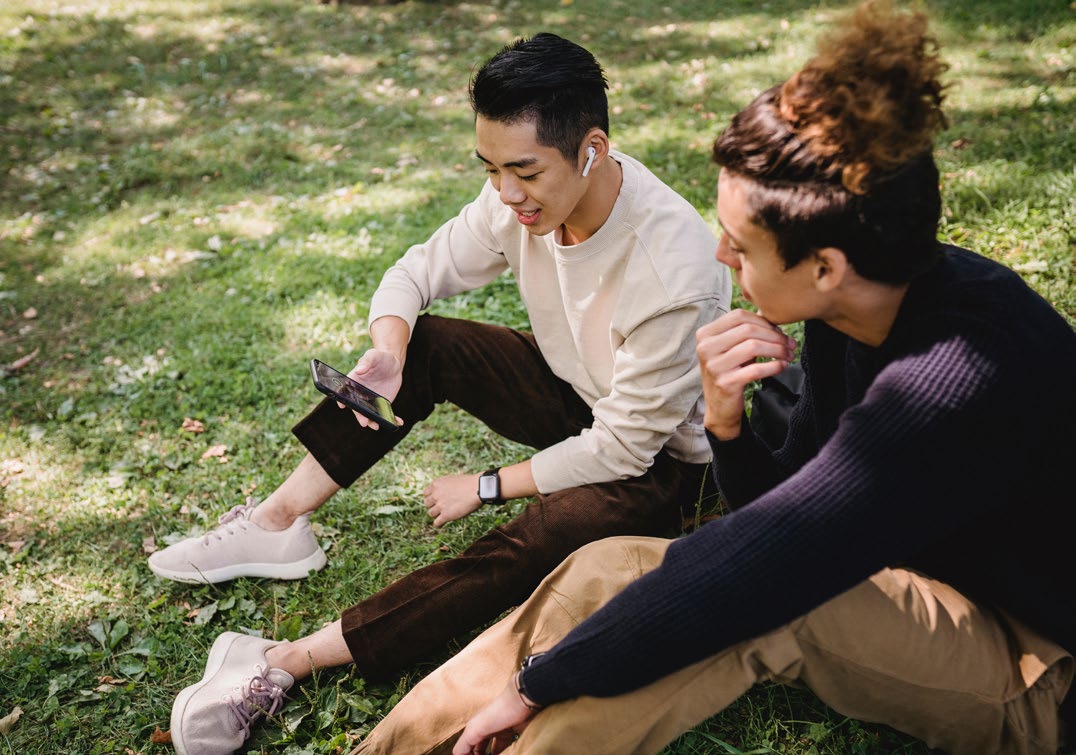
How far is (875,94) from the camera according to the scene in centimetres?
152

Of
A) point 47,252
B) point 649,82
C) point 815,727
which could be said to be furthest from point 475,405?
point 649,82

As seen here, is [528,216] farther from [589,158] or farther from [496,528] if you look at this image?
[496,528]

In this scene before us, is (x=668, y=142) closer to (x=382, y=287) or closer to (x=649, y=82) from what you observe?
(x=649, y=82)

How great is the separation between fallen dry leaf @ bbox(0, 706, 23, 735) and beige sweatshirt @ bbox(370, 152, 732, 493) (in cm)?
194

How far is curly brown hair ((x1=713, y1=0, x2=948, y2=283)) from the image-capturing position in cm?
153

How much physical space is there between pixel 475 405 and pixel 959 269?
1.91m

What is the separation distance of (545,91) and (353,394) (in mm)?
1242

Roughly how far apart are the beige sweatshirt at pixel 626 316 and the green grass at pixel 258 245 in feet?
2.87

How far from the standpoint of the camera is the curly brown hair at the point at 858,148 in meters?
1.53

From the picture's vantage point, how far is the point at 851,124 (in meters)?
1.54

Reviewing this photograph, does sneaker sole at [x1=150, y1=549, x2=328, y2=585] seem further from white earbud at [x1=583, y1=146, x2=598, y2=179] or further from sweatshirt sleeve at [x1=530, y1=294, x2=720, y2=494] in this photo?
white earbud at [x1=583, y1=146, x2=598, y2=179]

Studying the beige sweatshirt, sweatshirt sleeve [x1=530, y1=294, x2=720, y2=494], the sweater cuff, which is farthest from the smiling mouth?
the sweater cuff

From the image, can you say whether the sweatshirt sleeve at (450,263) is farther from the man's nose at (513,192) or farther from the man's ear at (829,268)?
the man's ear at (829,268)

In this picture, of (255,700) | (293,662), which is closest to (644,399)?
(293,662)
